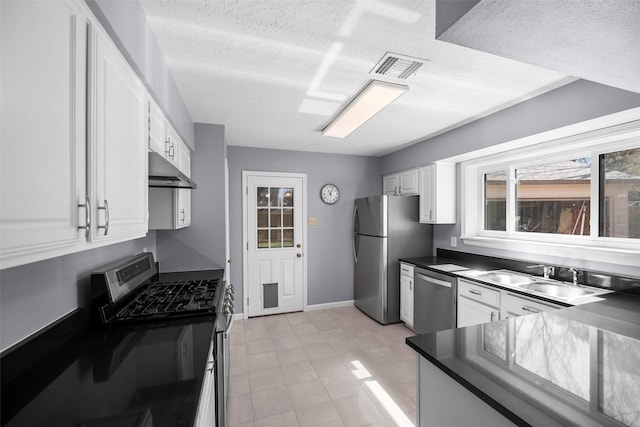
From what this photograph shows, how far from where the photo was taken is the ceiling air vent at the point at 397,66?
1.76 meters

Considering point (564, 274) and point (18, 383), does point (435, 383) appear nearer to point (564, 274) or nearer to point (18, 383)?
point (18, 383)

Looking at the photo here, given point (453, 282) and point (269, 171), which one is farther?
point (269, 171)

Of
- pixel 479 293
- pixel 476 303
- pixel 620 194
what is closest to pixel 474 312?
pixel 476 303

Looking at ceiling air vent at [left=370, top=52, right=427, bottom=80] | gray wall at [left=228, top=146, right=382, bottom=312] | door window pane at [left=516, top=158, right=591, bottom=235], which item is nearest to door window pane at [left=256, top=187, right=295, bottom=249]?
gray wall at [left=228, top=146, right=382, bottom=312]

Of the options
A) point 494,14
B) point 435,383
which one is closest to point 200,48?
point 494,14

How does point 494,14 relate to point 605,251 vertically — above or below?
above

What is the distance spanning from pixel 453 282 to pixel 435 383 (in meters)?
1.92

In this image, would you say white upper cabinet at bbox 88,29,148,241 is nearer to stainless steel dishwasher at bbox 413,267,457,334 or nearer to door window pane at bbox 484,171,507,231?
stainless steel dishwasher at bbox 413,267,457,334

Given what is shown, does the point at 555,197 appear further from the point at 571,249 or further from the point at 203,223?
the point at 203,223

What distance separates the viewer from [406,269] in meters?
3.64

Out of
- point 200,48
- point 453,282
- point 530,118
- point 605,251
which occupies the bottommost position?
point 453,282

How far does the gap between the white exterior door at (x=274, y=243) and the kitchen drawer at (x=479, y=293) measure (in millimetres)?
2261

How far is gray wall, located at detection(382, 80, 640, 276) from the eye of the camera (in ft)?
6.19

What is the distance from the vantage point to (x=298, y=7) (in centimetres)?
135
